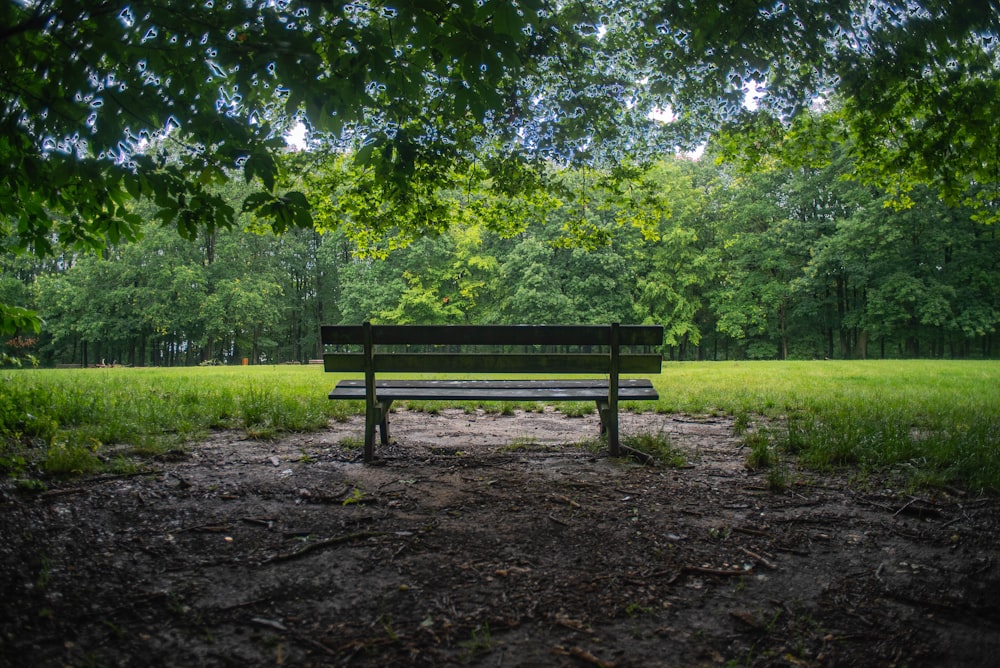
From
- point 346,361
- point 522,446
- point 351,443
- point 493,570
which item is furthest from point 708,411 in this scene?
point 493,570

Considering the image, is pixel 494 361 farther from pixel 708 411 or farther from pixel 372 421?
pixel 708 411

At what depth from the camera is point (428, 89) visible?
7035 millimetres

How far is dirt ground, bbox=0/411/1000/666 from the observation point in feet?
7.38

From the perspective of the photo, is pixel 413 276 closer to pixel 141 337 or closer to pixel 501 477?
pixel 141 337

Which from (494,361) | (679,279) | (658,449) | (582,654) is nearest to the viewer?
(582,654)

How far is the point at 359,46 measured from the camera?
11.8ft

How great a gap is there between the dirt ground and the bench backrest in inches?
37.6

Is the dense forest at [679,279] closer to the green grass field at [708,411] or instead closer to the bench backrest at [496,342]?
the green grass field at [708,411]

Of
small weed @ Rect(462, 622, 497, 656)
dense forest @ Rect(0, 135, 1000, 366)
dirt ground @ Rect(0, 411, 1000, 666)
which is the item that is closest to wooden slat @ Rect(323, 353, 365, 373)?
dirt ground @ Rect(0, 411, 1000, 666)

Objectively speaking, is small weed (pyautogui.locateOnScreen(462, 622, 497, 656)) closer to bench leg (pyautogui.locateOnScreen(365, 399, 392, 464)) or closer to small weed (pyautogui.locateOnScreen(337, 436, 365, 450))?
bench leg (pyautogui.locateOnScreen(365, 399, 392, 464))

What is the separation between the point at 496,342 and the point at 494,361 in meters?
0.20

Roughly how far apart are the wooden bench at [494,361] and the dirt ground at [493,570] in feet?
2.61

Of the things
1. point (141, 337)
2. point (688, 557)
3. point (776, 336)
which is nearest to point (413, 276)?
point (141, 337)

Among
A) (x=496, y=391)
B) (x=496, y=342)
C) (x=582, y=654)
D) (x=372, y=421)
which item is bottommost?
(x=582, y=654)
